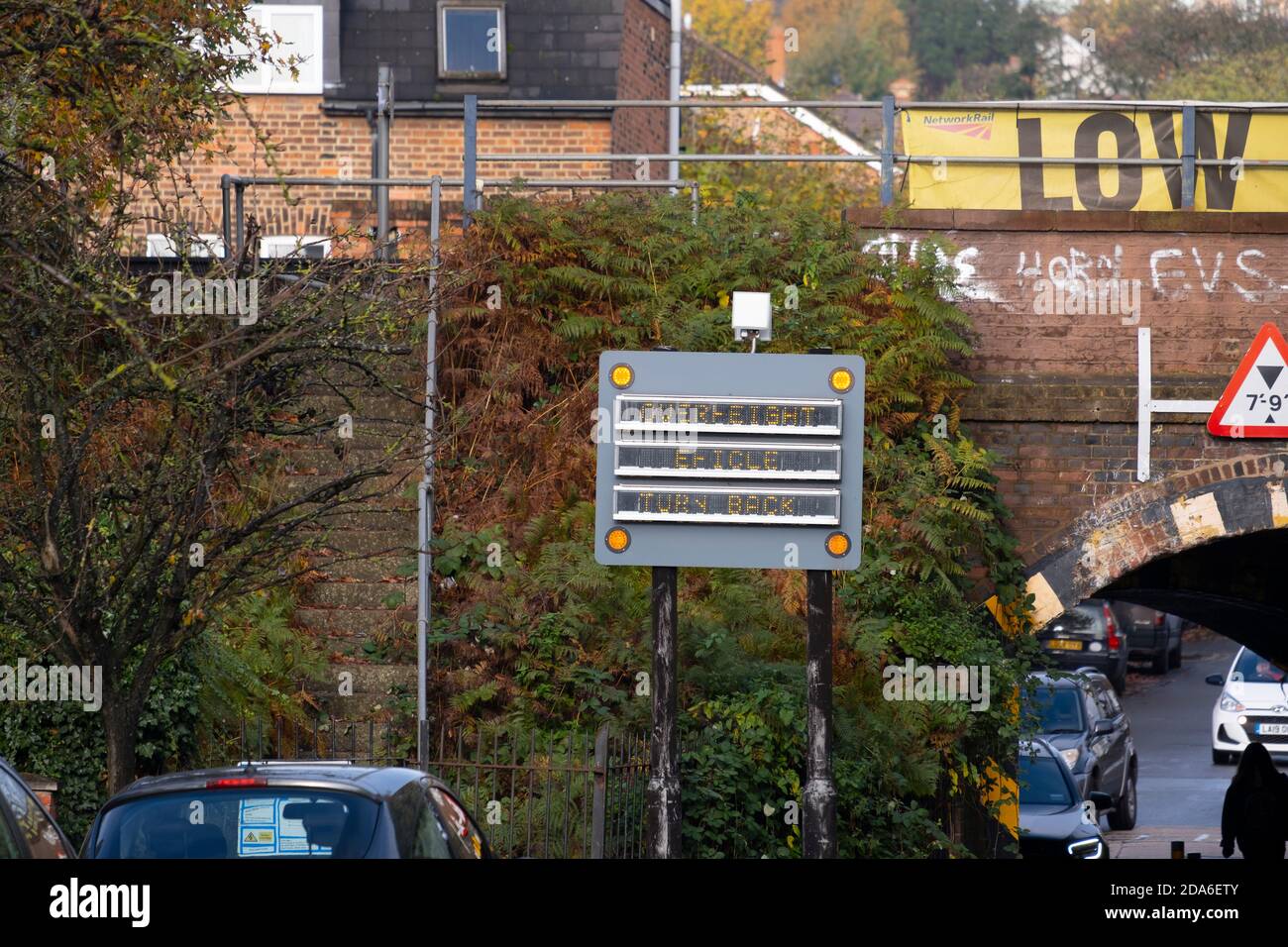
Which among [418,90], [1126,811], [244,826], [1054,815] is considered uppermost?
[418,90]

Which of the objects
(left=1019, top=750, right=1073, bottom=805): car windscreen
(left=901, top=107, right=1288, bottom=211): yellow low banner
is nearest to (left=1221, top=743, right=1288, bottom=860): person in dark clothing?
(left=1019, top=750, right=1073, bottom=805): car windscreen

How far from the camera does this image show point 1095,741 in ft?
80.3

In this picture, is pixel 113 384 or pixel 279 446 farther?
pixel 279 446

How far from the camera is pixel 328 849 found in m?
7.12

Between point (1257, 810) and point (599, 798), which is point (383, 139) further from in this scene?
point (1257, 810)

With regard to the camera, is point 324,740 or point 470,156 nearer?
point 324,740

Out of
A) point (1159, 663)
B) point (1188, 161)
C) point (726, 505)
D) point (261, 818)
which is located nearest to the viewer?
point (261, 818)

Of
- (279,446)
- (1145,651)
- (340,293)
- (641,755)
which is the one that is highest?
(340,293)

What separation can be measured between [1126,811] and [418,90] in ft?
45.1

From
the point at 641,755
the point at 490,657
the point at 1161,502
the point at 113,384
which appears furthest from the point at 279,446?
the point at 1161,502

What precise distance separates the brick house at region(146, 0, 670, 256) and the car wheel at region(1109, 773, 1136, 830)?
11059 millimetres

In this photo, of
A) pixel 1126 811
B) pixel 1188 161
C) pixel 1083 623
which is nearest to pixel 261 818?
pixel 1188 161

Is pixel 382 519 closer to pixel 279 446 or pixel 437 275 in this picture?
pixel 279 446
